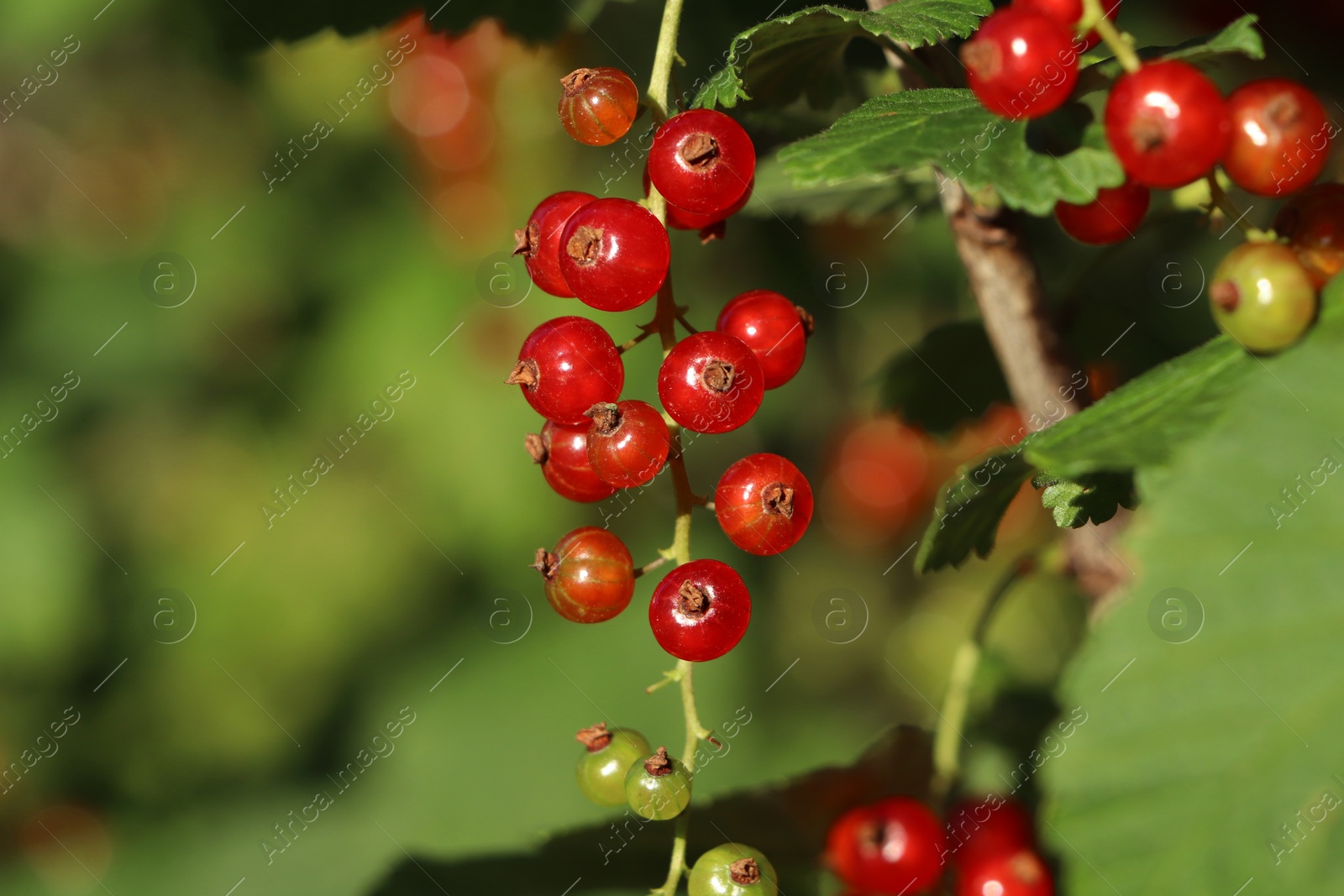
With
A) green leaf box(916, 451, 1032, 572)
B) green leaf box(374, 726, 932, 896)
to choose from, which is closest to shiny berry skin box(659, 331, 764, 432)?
green leaf box(916, 451, 1032, 572)

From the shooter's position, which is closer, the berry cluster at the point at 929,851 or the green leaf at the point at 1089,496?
the green leaf at the point at 1089,496

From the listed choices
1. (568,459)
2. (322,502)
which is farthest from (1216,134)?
(322,502)

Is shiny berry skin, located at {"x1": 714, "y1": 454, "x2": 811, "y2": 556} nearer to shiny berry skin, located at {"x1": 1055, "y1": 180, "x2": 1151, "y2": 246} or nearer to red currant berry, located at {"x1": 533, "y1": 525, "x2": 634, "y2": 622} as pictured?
red currant berry, located at {"x1": 533, "y1": 525, "x2": 634, "y2": 622}

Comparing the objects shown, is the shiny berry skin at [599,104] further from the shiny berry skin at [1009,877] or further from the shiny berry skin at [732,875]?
the shiny berry skin at [1009,877]

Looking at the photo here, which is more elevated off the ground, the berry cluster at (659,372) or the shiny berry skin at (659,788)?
the berry cluster at (659,372)

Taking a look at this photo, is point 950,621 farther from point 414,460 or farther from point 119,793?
point 119,793

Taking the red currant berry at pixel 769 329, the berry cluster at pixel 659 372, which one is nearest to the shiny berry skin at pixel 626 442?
the berry cluster at pixel 659 372
